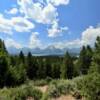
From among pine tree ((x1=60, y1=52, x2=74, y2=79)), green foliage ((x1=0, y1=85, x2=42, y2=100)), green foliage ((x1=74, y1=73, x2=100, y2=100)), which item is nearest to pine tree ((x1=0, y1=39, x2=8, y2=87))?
green foliage ((x1=0, y1=85, x2=42, y2=100))

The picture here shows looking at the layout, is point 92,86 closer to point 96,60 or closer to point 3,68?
point 96,60

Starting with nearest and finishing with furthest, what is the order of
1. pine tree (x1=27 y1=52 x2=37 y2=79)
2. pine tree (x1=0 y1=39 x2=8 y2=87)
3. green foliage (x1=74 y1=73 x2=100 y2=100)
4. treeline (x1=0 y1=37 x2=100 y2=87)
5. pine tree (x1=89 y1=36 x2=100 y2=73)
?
green foliage (x1=74 y1=73 x2=100 y2=100) → pine tree (x1=89 y1=36 x2=100 y2=73) → pine tree (x1=0 y1=39 x2=8 y2=87) → treeline (x1=0 y1=37 x2=100 y2=87) → pine tree (x1=27 y1=52 x2=37 y2=79)

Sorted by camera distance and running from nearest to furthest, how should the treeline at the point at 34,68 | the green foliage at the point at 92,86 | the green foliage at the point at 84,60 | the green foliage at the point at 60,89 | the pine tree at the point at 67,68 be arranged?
the green foliage at the point at 92,86 → the green foliage at the point at 60,89 → the treeline at the point at 34,68 → the green foliage at the point at 84,60 → the pine tree at the point at 67,68

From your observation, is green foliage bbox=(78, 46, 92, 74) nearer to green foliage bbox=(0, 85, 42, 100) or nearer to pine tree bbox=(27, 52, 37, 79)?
pine tree bbox=(27, 52, 37, 79)

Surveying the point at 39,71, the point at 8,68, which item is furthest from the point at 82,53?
the point at 8,68

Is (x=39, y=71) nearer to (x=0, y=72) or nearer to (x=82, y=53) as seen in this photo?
(x=82, y=53)

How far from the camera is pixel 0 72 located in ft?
160

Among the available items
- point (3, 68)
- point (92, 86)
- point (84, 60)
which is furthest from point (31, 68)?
point (92, 86)

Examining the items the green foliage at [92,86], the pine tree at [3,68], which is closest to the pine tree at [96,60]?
the green foliage at [92,86]

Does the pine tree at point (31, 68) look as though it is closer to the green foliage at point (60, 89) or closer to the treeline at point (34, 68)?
the treeline at point (34, 68)

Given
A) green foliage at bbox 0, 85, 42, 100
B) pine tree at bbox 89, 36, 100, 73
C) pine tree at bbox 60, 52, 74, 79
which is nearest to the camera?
pine tree at bbox 89, 36, 100, 73

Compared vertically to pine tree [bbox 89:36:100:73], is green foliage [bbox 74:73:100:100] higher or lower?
lower

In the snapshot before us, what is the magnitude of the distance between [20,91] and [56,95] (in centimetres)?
→ 270

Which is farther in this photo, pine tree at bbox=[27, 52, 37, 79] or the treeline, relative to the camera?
pine tree at bbox=[27, 52, 37, 79]
